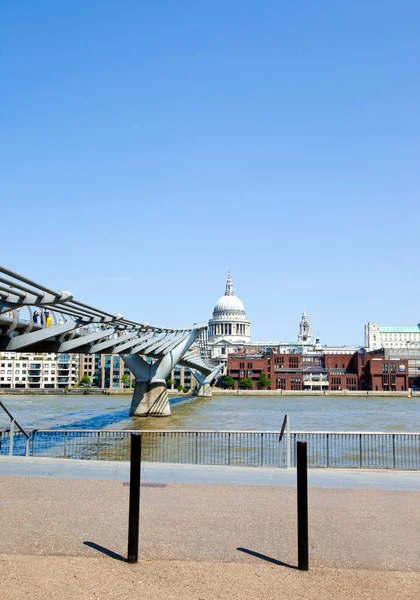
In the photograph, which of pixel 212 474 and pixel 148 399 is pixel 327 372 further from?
pixel 212 474

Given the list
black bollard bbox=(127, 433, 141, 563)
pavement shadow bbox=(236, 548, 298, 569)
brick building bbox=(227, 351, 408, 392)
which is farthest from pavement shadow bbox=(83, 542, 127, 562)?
brick building bbox=(227, 351, 408, 392)

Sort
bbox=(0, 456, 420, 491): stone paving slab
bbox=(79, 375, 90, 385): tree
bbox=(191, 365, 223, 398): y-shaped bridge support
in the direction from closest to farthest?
1. bbox=(0, 456, 420, 491): stone paving slab
2. bbox=(191, 365, 223, 398): y-shaped bridge support
3. bbox=(79, 375, 90, 385): tree

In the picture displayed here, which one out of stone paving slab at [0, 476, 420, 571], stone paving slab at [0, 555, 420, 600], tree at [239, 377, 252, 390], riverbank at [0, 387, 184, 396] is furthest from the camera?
tree at [239, 377, 252, 390]

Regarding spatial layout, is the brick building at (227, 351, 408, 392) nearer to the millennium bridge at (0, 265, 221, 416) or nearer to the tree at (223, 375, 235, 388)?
the tree at (223, 375, 235, 388)

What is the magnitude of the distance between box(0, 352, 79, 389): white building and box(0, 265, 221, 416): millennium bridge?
77166 mm

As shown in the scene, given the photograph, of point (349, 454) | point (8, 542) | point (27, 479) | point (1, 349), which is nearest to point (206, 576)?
point (8, 542)

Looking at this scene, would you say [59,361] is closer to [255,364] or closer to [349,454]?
[255,364]

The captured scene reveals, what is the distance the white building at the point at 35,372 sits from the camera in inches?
6427

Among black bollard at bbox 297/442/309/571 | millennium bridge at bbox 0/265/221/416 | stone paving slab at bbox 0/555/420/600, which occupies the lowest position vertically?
stone paving slab at bbox 0/555/420/600

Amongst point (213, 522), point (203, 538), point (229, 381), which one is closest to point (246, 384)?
point (229, 381)

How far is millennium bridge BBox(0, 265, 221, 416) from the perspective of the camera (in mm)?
21656

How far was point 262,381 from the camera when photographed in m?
155

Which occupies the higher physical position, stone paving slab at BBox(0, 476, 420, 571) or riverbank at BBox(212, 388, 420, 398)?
stone paving slab at BBox(0, 476, 420, 571)

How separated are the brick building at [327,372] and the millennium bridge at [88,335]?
6127cm
